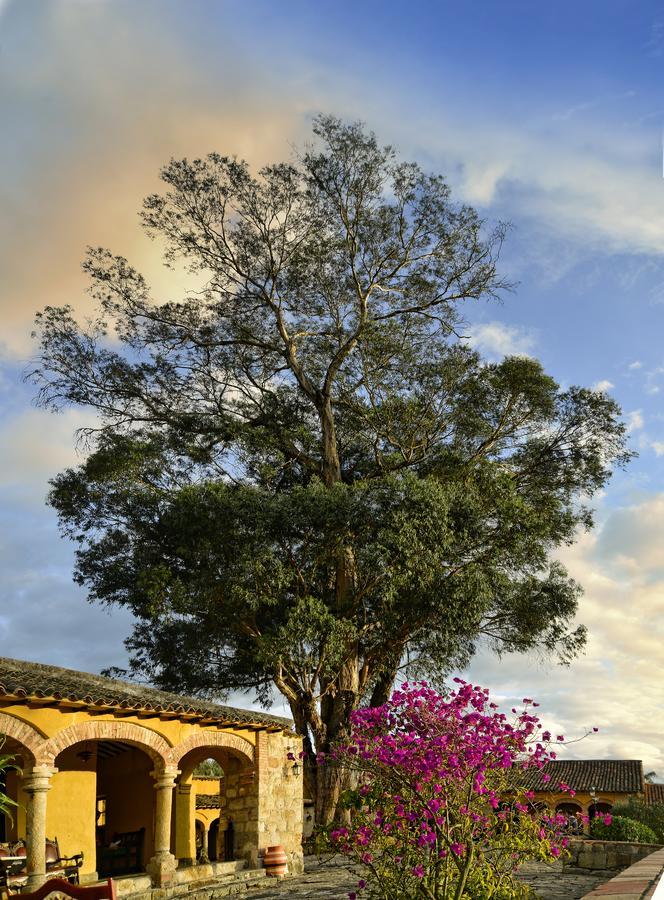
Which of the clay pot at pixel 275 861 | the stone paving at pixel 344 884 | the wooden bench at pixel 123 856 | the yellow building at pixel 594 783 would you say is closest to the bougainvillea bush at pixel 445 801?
the stone paving at pixel 344 884

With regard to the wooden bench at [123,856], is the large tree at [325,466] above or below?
above

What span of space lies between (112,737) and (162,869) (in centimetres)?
237

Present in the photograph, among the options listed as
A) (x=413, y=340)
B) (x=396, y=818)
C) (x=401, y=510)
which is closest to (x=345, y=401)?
→ (x=413, y=340)

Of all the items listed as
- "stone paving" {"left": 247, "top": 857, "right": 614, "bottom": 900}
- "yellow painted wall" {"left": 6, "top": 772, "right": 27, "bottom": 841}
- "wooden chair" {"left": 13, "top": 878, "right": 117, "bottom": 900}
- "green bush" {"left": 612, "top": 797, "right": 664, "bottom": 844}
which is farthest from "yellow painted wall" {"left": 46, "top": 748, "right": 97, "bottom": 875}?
"green bush" {"left": 612, "top": 797, "right": 664, "bottom": 844}

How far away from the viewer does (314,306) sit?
27250mm

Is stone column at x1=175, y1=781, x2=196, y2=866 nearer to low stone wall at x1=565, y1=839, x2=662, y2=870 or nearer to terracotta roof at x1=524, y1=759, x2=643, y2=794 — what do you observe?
low stone wall at x1=565, y1=839, x2=662, y2=870

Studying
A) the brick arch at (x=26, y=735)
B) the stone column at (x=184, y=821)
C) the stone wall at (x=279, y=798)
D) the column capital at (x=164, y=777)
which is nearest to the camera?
the brick arch at (x=26, y=735)

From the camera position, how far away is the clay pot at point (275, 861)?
16000 mm

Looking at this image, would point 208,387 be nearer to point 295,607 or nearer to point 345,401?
point 345,401

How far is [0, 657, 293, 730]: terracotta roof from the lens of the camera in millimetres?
11820

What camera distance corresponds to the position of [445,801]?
9117mm

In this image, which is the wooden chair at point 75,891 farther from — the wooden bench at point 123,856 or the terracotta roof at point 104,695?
the wooden bench at point 123,856

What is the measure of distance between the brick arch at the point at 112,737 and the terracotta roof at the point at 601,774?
29993 mm

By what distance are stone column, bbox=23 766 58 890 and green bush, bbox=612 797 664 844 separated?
16837mm
